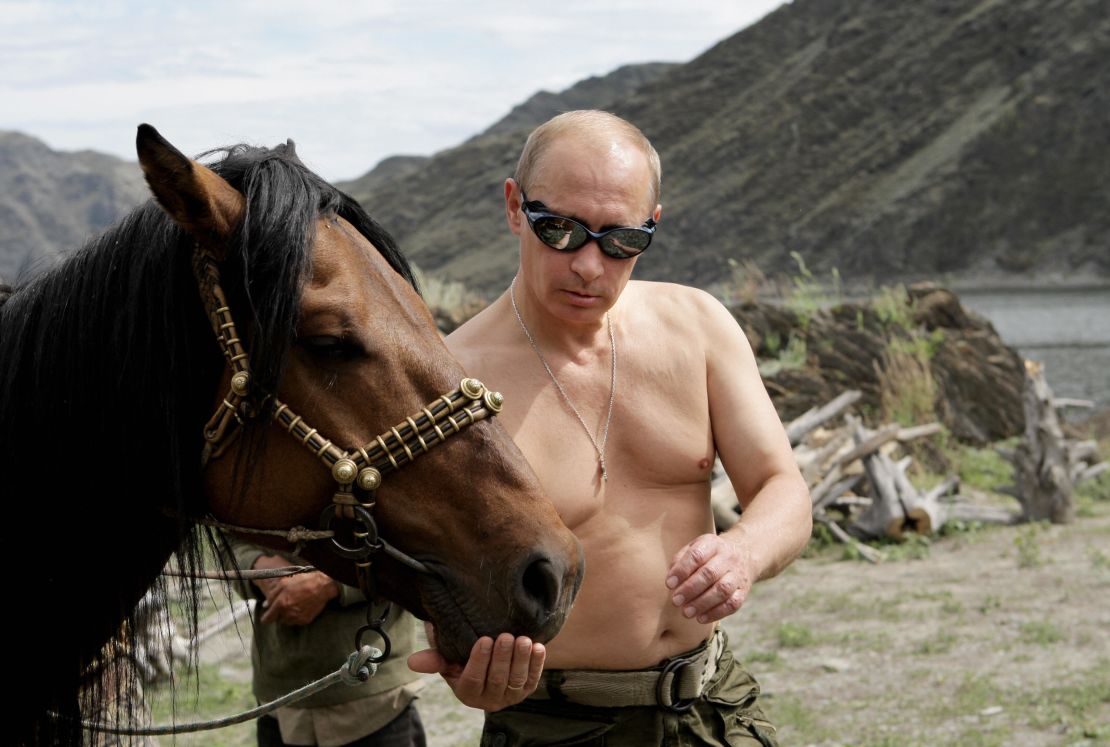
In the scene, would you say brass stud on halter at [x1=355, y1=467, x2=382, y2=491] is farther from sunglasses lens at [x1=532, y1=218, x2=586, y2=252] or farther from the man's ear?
the man's ear

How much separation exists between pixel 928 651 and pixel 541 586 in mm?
5174

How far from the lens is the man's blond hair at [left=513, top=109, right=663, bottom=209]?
2.59 meters

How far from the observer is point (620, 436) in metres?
2.66

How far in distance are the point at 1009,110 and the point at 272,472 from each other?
60777mm

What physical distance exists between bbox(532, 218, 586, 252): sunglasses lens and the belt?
36.4 inches

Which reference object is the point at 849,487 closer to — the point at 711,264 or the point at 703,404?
the point at 703,404

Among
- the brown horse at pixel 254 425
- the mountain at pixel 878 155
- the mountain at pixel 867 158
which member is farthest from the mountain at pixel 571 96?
the brown horse at pixel 254 425

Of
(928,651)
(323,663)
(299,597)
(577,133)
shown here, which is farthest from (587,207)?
(928,651)

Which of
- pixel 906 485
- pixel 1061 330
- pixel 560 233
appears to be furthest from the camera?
pixel 1061 330

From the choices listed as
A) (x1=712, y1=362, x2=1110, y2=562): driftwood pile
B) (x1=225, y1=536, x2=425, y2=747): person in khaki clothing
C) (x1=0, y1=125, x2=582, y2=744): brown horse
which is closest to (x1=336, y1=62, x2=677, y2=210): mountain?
(x1=712, y1=362, x2=1110, y2=562): driftwood pile

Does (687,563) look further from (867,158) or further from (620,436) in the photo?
(867,158)

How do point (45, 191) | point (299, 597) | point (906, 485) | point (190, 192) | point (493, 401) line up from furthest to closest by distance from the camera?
point (45, 191), point (906, 485), point (299, 597), point (493, 401), point (190, 192)

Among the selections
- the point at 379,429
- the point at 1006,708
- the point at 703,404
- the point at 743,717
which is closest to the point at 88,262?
the point at 379,429

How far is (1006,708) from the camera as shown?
5.61 metres
